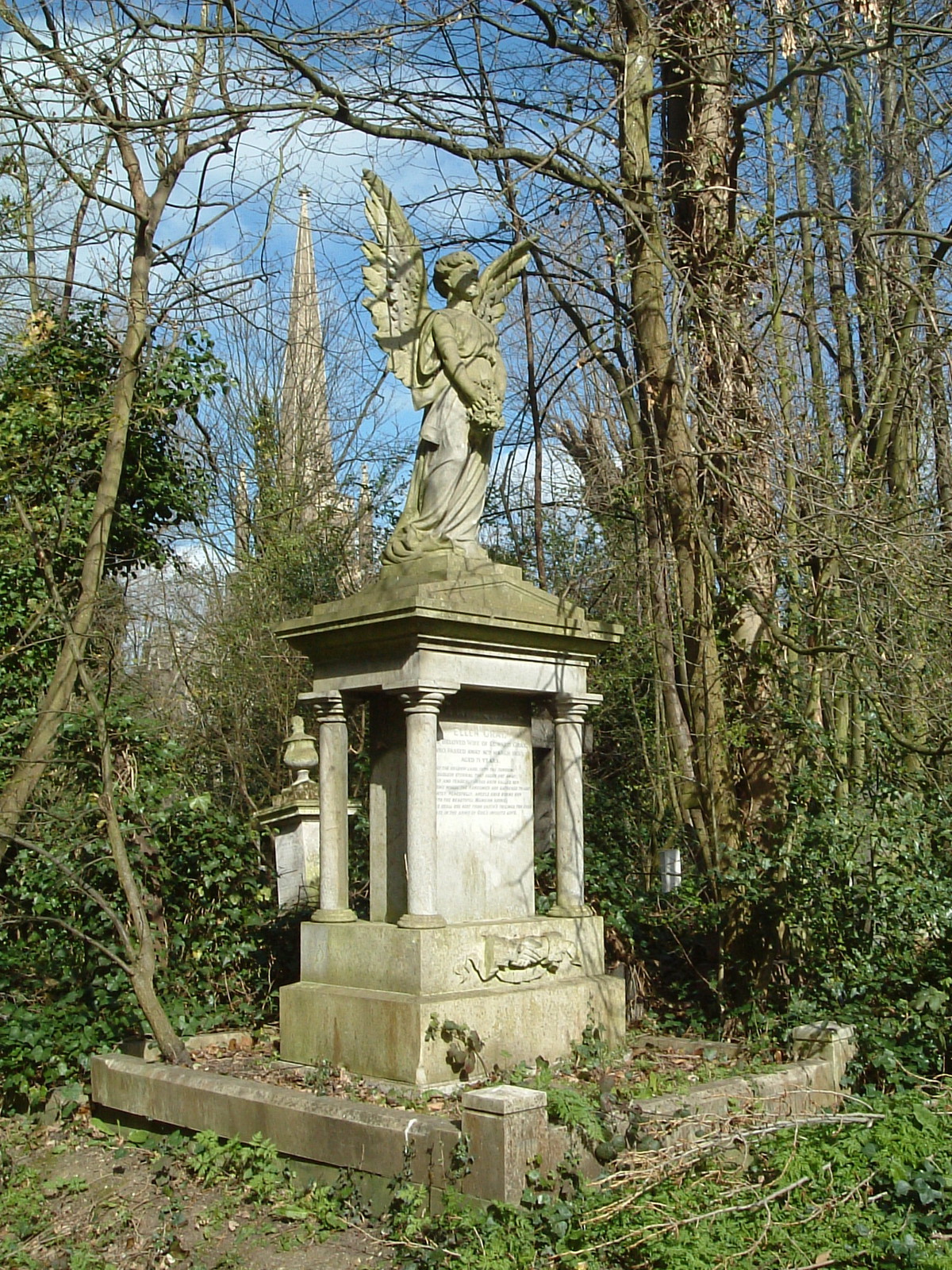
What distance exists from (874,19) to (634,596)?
6.08 m

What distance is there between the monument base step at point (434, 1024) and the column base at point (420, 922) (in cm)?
32

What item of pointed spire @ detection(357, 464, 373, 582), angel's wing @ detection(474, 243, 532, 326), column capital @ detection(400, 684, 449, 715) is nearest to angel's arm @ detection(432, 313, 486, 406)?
angel's wing @ detection(474, 243, 532, 326)

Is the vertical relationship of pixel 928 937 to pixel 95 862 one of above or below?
below

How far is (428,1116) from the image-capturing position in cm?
541

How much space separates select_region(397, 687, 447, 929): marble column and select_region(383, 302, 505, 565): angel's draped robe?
3.05 feet

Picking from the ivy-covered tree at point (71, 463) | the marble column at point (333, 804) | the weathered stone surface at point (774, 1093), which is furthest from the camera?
the ivy-covered tree at point (71, 463)

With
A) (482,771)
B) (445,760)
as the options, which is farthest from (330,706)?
(482,771)

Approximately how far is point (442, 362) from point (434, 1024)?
3.63m

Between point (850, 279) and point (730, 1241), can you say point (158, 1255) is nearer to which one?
point (730, 1241)

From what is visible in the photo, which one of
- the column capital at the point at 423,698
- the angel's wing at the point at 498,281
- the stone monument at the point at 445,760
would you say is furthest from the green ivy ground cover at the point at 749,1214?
the angel's wing at the point at 498,281

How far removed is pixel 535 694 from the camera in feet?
24.0

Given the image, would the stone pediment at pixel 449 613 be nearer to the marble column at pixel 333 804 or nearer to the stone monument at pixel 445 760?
the stone monument at pixel 445 760

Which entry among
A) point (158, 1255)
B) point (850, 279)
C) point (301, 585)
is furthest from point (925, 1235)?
point (301, 585)

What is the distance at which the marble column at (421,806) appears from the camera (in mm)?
6434
